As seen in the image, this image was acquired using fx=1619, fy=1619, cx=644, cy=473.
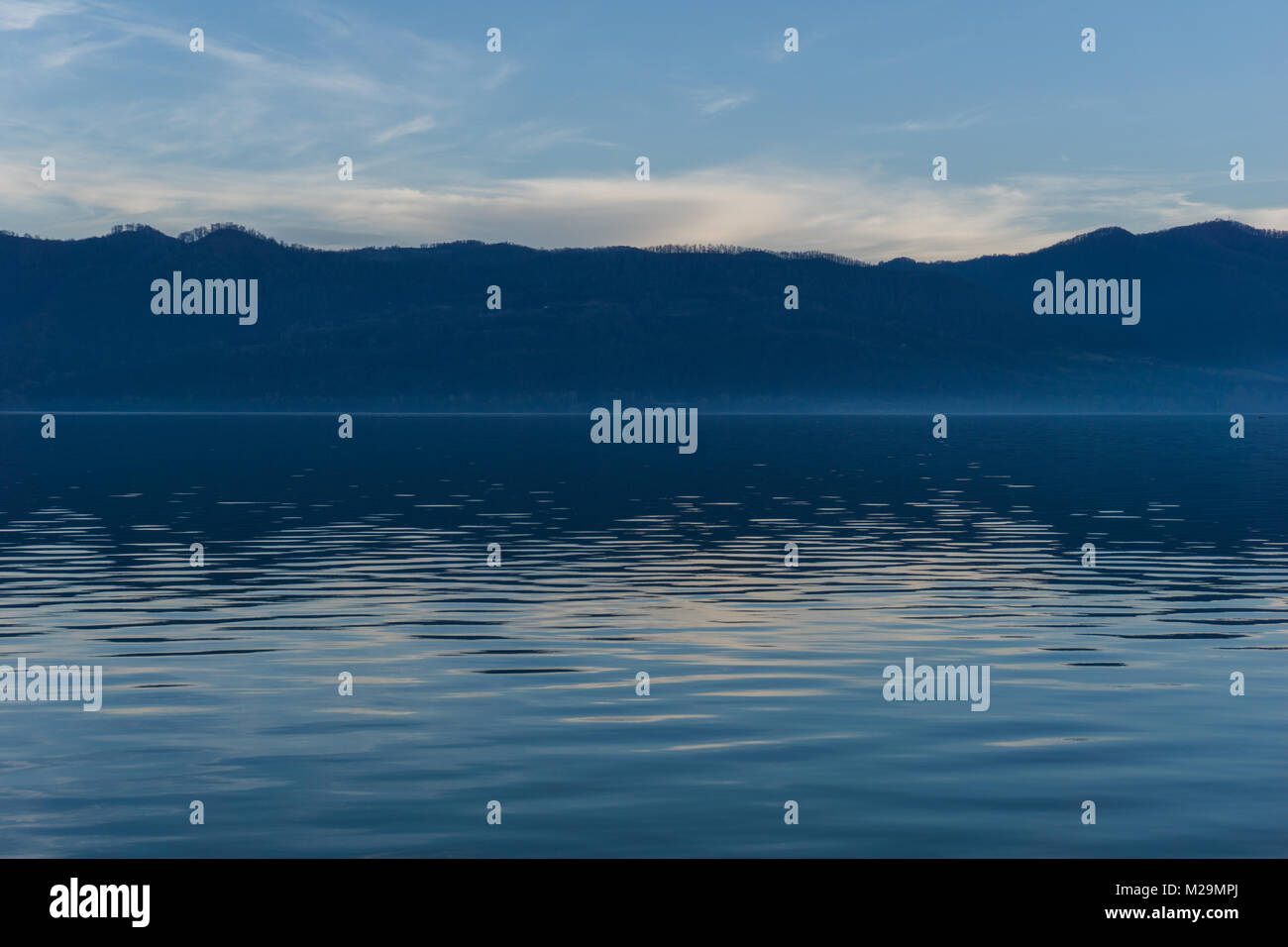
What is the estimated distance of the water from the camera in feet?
62.0

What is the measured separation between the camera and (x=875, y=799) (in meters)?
20.0

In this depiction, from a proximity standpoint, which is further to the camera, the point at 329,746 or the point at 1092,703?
the point at 1092,703

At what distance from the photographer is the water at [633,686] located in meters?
18.9

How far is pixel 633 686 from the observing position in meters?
27.8
